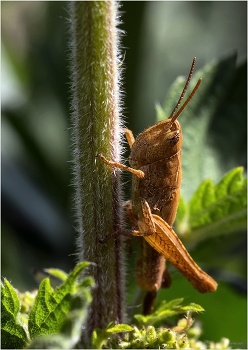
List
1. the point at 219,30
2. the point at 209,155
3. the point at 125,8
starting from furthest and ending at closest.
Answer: the point at 219,30, the point at 125,8, the point at 209,155

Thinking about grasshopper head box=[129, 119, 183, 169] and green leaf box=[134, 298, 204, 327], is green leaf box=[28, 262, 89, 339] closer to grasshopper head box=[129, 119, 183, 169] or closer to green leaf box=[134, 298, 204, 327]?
green leaf box=[134, 298, 204, 327]

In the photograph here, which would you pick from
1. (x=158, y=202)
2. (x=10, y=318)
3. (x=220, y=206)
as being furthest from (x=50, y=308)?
(x=220, y=206)

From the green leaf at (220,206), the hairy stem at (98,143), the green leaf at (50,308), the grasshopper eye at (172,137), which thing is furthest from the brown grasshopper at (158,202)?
the green leaf at (50,308)

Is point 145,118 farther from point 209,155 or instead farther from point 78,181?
point 78,181

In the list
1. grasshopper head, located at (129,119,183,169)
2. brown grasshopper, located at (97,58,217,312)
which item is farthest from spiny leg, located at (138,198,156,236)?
grasshopper head, located at (129,119,183,169)

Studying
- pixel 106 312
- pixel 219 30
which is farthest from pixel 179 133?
pixel 219 30
